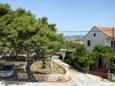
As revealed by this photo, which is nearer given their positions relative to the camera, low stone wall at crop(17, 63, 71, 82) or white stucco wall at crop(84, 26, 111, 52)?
low stone wall at crop(17, 63, 71, 82)

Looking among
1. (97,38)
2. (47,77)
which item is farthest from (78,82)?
(97,38)

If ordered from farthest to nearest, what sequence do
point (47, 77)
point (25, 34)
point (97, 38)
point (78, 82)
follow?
1. point (97, 38)
2. point (78, 82)
3. point (47, 77)
4. point (25, 34)

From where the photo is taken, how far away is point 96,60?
5278 centimetres

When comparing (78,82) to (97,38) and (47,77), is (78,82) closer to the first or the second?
(47,77)

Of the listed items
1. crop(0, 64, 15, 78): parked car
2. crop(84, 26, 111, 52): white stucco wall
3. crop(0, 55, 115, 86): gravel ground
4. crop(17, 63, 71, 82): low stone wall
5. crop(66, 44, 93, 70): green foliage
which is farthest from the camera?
crop(84, 26, 111, 52): white stucco wall

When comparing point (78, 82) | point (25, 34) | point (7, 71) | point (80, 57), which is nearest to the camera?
point (25, 34)

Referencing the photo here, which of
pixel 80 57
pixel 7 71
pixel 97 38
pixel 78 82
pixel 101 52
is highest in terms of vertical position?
pixel 97 38

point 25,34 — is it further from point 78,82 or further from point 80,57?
point 80,57

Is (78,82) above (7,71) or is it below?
below

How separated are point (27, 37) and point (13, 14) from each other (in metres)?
4.24

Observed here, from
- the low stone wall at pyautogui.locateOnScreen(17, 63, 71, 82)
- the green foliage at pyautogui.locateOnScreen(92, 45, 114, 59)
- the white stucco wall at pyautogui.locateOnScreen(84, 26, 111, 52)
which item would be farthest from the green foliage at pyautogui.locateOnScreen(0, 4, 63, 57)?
the white stucco wall at pyautogui.locateOnScreen(84, 26, 111, 52)

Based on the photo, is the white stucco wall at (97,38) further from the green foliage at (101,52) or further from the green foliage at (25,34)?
the green foliage at (25,34)

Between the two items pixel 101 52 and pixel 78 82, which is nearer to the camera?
pixel 78 82

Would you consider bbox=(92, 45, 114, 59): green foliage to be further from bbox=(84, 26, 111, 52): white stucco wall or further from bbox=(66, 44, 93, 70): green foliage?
bbox=(84, 26, 111, 52): white stucco wall
